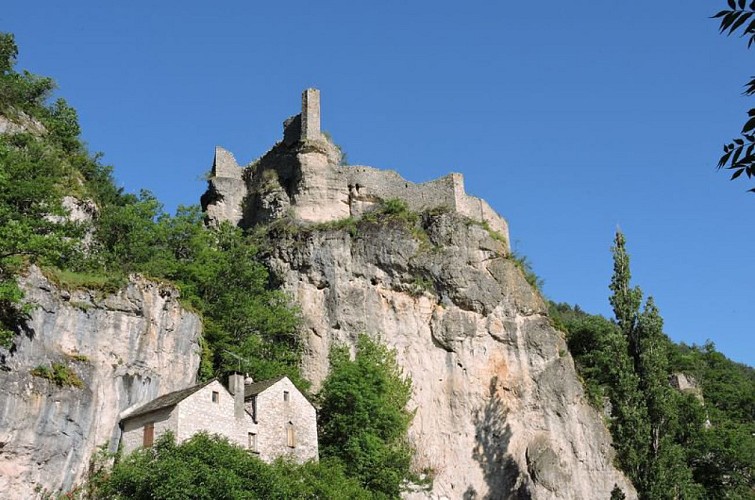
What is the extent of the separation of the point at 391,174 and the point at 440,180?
8.80 feet

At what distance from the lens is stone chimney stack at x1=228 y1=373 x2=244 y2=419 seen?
99.5 feet

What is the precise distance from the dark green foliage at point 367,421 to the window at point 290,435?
2.06 metres

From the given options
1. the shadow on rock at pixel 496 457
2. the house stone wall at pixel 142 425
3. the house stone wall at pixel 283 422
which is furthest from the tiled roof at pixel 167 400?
the shadow on rock at pixel 496 457

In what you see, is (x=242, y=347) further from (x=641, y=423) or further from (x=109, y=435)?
(x=641, y=423)

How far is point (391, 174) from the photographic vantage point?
4672 cm

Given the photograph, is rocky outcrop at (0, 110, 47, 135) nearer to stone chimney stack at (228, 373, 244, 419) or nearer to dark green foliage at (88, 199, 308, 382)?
dark green foliage at (88, 199, 308, 382)

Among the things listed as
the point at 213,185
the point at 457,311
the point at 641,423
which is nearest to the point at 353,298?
the point at 457,311

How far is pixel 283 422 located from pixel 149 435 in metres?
5.73

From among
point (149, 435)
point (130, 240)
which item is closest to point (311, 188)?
point (130, 240)

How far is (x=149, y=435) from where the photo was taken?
2773 cm

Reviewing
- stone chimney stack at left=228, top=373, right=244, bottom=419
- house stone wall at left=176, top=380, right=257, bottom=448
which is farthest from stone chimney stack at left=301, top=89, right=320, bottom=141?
house stone wall at left=176, top=380, right=257, bottom=448

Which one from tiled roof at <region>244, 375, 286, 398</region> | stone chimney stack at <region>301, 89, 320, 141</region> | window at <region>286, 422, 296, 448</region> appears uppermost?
stone chimney stack at <region>301, 89, 320, 141</region>

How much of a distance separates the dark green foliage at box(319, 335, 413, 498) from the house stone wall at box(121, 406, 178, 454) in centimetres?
775

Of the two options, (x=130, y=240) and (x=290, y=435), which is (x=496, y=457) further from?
(x=130, y=240)
